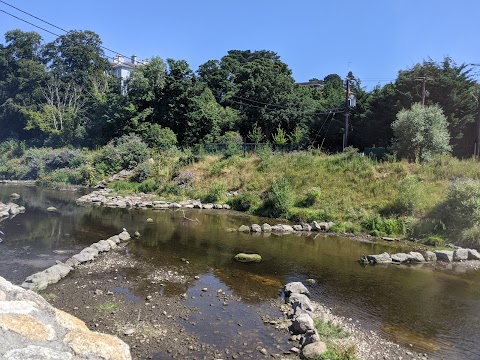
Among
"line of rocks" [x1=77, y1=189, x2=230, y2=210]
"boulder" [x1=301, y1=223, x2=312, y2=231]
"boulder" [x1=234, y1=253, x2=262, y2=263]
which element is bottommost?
"line of rocks" [x1=77, y1=189, x2=230, y2=210]

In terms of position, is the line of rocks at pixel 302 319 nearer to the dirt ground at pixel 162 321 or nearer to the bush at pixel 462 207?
the dirt ground at pixel 162 321

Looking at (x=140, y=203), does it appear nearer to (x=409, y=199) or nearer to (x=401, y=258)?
(x=409, y=199)

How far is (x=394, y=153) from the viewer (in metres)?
30.5

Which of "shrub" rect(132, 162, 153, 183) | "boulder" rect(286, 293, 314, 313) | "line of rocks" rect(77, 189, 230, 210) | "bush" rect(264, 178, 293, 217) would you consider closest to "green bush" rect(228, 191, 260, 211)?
"line of rocks" rect(77, 189, 230, 210)

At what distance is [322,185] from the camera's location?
93.9 ft

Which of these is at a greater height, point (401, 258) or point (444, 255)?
point (444, 255)

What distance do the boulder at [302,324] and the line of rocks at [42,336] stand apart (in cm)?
585

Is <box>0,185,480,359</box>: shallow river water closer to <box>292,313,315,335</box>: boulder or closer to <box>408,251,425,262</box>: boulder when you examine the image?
<box>408,251,425,262</box>: boulder

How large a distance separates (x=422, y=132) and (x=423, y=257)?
14.8 metres

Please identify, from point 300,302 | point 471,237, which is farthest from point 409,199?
point 300,302

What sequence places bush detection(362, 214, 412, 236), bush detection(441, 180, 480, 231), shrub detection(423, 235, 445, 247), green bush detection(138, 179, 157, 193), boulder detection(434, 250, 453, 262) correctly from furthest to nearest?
1. green bush detection(138, 179, 157, 193)
2. bush detection(362, 214, 412, 236)
3. shrub detection(423, 235, 445, 247)
4. bush detection(441, 180, 480, 231)
5. boulder detection(434, 250, 453, 262)

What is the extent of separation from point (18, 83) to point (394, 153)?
6678cm

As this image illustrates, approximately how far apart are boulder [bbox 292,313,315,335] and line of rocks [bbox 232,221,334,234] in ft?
38.6

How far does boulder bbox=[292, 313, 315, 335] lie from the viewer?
9914mm
